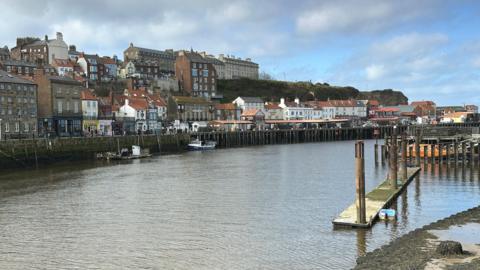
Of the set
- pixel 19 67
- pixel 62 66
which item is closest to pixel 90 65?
pixel 62 66

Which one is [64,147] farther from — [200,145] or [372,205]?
[372,205]

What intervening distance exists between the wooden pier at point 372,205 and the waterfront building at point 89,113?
64.3 meters

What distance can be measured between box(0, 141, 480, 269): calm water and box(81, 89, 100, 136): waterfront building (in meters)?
43.0

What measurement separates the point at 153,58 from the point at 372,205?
451ft

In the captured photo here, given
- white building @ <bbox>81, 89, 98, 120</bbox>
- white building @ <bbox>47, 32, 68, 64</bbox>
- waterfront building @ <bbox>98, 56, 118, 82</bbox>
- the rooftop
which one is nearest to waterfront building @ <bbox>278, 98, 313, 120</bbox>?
waterfront building @ <bbox>98, 56, 118, 82</bbox>

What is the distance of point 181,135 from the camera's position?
89.1 m

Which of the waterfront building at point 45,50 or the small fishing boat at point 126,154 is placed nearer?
the small fishing boat at point 126,154

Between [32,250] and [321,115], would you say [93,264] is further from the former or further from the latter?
[321,115]

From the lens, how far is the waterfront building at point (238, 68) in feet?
599

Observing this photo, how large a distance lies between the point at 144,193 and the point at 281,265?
A: 18.8m

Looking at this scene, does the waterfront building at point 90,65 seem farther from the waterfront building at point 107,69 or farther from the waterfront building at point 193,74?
the waterfront building at point 193,74

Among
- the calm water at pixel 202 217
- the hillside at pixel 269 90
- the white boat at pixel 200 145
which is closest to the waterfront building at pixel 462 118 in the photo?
the hillside at pixel 269 90

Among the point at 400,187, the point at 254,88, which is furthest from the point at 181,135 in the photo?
the point at 254,88

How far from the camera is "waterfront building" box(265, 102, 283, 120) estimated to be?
473 feet
